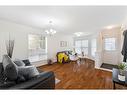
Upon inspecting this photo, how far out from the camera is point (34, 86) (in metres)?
1.46

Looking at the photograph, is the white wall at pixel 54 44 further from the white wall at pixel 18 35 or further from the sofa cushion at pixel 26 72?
the sofa cushion at pixel 26 72

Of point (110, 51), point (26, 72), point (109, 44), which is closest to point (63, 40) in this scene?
point (109, 44)

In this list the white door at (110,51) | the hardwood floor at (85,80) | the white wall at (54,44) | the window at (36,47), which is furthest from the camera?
the white wall at (54,44)

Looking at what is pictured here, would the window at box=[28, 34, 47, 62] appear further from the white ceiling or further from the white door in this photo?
the white door

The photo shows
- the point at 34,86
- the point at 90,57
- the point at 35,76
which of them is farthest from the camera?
the point at 90,57

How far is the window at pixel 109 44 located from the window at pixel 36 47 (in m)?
3.85

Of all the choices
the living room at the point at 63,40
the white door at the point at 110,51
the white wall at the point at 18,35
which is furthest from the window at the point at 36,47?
the white door at the point at 110,51

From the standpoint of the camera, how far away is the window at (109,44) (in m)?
5.32

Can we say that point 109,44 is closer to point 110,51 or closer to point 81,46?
point 110,51
